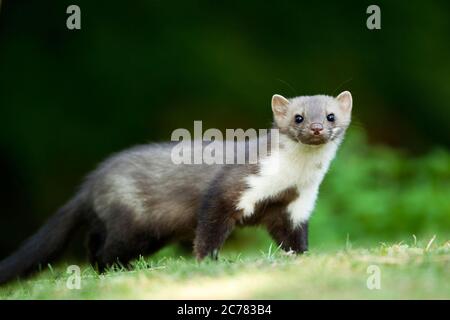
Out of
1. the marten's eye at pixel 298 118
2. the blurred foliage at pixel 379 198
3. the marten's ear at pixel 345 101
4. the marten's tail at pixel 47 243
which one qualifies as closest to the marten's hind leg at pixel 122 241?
the marten's tail at pixel 47 243

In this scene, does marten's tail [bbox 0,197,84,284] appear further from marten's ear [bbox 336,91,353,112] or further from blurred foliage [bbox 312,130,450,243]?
blurred foliage [bbox 312,130,450,243]

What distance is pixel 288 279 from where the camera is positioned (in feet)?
20.2

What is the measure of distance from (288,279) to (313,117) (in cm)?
188

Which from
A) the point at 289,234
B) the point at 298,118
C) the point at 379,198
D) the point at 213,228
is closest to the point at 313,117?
the point at 298,118

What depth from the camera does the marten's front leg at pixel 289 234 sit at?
7973 millimetres

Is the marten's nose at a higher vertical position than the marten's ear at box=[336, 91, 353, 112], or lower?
lower

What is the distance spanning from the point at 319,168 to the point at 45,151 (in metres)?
6.61

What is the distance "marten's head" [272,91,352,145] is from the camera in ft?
24.6

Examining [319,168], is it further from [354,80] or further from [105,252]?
[354,80]

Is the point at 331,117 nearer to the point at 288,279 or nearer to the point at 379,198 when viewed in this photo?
the point at 288,279

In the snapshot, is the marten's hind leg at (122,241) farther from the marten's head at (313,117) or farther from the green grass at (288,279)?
the marten's head at (313,117)

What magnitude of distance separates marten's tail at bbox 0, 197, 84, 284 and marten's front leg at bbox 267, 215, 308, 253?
6.85 feet

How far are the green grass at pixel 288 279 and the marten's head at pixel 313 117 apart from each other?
1076 millimetres

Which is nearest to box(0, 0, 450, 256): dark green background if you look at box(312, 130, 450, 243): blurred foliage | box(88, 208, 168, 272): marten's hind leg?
box(312, 130, 450, 243): blurred foliage
